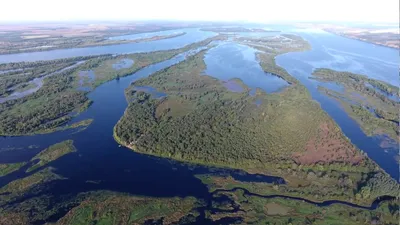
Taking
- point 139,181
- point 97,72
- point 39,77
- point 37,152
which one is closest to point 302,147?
point 139,181

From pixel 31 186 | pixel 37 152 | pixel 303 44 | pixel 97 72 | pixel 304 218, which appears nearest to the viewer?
pixel 304 218

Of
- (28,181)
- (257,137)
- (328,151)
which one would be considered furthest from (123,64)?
(328,151)

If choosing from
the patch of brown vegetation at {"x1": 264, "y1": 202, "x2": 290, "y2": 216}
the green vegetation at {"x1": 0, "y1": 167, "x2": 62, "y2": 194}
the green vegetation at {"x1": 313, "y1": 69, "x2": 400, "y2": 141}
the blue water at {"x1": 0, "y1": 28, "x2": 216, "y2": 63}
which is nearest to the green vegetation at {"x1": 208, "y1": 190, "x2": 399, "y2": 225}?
the patch of brown vegetation at {"x1": 264, "y1": 202, "x2": 290, "y2": 216}

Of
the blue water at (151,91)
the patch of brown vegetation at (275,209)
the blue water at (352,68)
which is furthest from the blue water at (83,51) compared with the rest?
the patch of brown vegetation at (275,209)

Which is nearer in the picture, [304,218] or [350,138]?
[304,218]

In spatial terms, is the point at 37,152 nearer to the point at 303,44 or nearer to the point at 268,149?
the point at 268,149

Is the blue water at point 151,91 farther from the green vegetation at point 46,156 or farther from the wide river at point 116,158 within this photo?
the green vegetation at point 46,156
